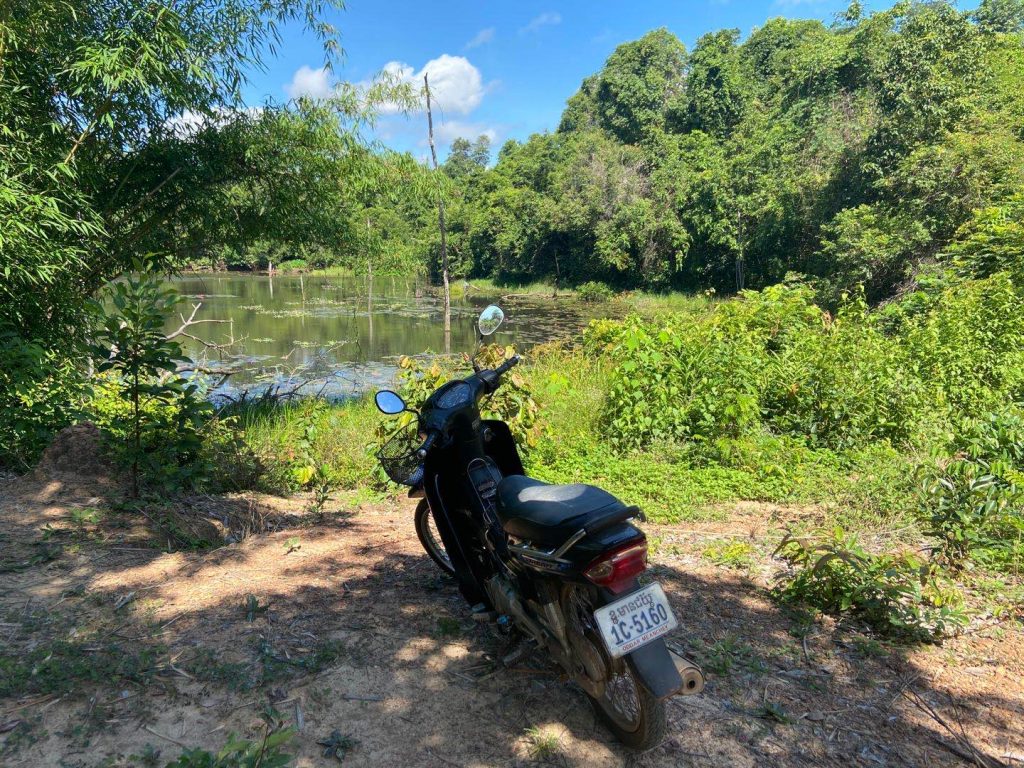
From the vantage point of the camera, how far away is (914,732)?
1949mm

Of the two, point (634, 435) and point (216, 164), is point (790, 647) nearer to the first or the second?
point (634, 435)

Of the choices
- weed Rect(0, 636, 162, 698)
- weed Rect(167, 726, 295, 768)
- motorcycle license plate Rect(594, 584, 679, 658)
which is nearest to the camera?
weed Rect(167, 726, 295, 768)

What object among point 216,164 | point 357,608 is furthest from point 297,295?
point 357,608

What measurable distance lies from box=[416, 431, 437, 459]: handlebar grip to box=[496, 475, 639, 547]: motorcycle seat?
13.3 inches

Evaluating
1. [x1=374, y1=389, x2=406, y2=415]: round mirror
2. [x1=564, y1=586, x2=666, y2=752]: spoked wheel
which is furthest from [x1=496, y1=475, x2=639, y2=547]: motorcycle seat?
[x1=374, y1=389, x2=406, y2=415]: round mirror

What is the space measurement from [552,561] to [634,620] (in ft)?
0.90

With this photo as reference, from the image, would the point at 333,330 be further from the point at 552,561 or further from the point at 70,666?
the point at 552,561

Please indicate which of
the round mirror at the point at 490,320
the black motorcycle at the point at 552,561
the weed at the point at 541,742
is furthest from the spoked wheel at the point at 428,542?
the weed at the point at 541,742

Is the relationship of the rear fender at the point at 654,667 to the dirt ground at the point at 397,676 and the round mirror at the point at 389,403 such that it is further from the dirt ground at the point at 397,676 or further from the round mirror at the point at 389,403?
the round mirror at the point at 389,403

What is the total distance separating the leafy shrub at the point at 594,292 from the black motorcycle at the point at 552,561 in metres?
28.2

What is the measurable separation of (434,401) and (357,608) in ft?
3.31

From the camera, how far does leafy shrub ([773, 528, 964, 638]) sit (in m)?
2.51

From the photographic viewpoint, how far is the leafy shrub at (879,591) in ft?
8.22

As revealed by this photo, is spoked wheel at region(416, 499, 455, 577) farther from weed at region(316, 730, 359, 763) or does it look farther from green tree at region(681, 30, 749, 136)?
green tree at region(681, 30, 749, 136)
